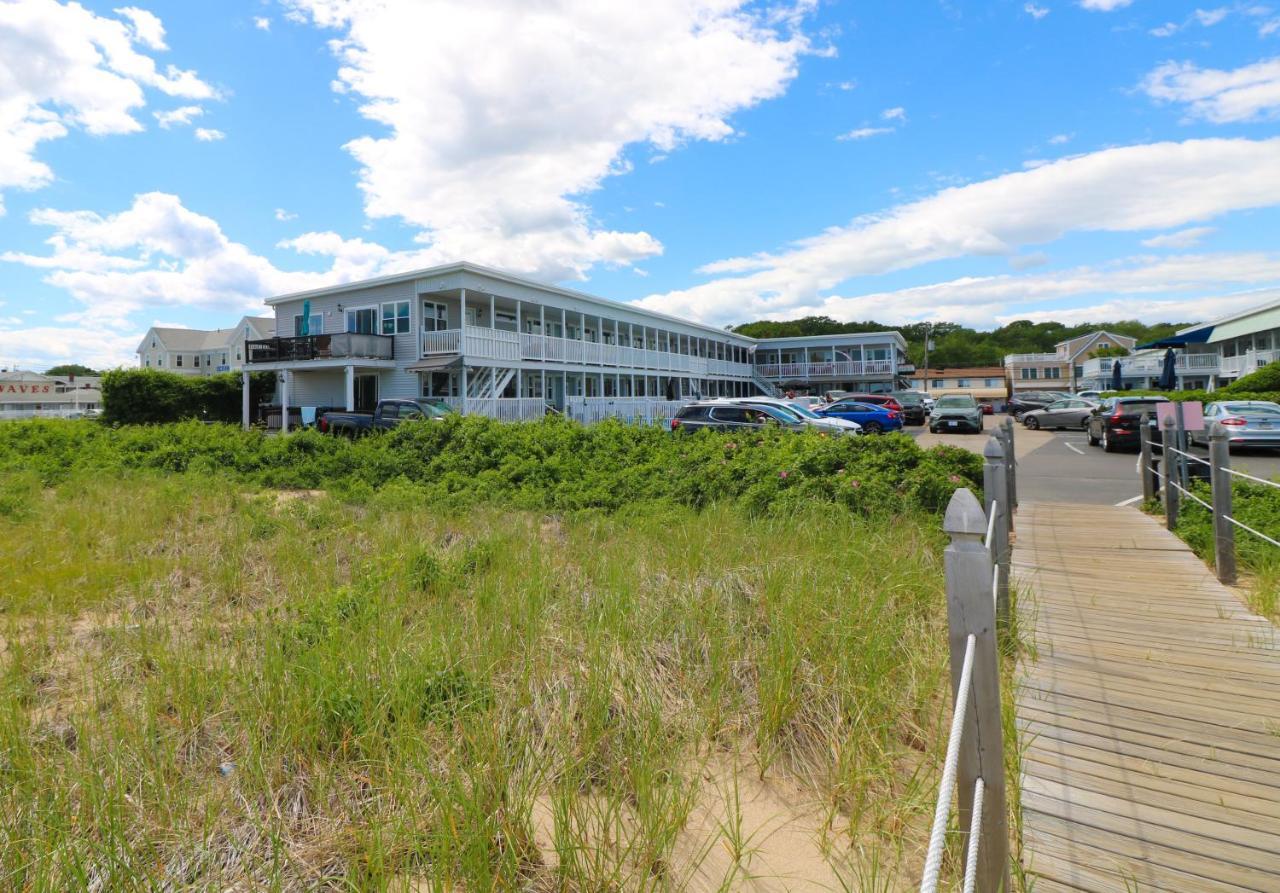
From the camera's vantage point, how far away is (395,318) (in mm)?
27312

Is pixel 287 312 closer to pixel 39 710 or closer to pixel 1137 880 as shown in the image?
pixel 39 710

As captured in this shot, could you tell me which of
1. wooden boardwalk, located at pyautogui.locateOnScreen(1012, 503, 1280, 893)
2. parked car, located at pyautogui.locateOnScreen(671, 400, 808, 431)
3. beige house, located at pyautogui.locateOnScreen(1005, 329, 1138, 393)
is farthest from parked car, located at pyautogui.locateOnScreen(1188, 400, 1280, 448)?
beige house, located at pyautogui.locateOnScreen(1005, 329, 1138, 393)

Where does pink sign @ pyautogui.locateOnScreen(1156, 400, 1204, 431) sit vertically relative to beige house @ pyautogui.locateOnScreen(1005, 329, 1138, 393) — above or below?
below

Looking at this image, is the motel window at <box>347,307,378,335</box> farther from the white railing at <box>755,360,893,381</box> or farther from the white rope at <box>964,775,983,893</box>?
the white railing at <box>755,360,893,381</box>

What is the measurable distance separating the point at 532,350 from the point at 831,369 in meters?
32.4

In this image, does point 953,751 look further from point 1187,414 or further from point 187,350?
point 187,350

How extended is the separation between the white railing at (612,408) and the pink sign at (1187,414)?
1673cm

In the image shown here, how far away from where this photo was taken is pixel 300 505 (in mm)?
8414

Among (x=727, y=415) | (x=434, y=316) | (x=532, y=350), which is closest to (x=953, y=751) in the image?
(x=727, y=415)

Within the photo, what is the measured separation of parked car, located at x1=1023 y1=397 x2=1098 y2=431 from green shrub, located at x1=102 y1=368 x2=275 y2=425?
128ft

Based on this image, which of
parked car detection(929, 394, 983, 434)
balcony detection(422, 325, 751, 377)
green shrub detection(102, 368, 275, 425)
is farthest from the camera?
green shrub detection(102, 368, 275, 425)

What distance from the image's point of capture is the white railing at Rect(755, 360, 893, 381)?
52.5 meters

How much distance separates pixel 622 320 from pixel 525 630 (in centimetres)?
3408

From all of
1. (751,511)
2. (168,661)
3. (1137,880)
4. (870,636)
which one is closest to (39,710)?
(168,661)
